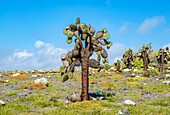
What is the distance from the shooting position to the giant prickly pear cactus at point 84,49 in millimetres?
20844

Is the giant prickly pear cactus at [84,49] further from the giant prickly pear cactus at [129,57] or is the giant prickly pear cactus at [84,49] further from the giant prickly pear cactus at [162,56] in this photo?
the giant prickly pear cactus at [129,57]

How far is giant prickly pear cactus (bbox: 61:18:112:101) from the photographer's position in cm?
2084

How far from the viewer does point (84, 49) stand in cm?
2108

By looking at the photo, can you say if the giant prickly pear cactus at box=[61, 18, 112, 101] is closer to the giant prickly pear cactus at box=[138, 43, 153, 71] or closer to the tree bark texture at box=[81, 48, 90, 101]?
the tree bark texture at box=[81, 48, 90, 101]

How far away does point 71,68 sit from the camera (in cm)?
2175

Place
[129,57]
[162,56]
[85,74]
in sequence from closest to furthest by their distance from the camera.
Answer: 1. [85,74]
2. [162,56]
3. [129,57]

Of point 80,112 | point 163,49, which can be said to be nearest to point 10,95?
point 80,112

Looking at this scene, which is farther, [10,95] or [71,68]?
[10,95]

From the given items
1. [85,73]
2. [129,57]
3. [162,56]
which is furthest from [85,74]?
[129,57]

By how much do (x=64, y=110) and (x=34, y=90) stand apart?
12.5 m

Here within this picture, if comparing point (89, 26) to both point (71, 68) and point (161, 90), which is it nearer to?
point (71, 68)

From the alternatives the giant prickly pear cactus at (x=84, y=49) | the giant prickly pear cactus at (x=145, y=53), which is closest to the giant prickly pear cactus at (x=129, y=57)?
the giant prickly pear cactus at (x=145, y=53)

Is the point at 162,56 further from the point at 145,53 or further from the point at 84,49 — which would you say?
the point at 84,49

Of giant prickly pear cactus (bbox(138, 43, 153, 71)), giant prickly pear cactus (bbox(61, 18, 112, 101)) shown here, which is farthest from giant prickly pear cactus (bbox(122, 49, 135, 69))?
giant prickly pear cactus (bbox(61, 18, 112, 101))
